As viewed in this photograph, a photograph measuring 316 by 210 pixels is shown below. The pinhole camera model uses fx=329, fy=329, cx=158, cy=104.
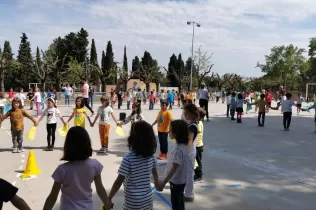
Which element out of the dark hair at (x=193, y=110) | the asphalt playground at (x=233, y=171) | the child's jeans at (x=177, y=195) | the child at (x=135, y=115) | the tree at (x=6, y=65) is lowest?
the asphalt playground at (x=233, y=171)

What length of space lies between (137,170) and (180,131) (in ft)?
3.27

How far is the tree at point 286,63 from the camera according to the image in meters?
86.7

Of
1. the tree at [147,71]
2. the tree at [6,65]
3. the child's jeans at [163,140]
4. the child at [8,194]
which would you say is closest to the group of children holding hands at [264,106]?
the child's jeans at [163,140]

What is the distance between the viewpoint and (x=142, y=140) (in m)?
3.24

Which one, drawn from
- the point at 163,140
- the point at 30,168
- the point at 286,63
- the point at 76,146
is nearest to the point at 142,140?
the point at 76,146

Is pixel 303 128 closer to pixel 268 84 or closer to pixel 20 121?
pixel 20 121

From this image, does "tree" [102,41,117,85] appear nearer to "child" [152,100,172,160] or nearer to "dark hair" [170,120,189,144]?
"child" [152,100,172,160]

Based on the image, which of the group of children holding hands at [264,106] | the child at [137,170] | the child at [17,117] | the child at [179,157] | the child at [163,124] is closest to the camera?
the child at [137,170]

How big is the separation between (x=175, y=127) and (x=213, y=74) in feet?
212

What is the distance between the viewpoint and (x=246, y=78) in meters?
71.7

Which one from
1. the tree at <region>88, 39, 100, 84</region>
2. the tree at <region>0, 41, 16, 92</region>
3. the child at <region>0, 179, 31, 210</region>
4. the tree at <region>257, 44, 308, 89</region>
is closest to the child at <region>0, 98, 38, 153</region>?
the child at <region>0, 179, 31, 210</region>

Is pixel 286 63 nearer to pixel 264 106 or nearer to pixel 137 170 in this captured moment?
pixel 264 106

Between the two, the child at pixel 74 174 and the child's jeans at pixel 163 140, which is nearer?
the child at pixel 74 174

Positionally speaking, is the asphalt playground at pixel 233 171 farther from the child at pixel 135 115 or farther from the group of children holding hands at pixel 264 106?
the group of children holding hands at pixel 264 106
